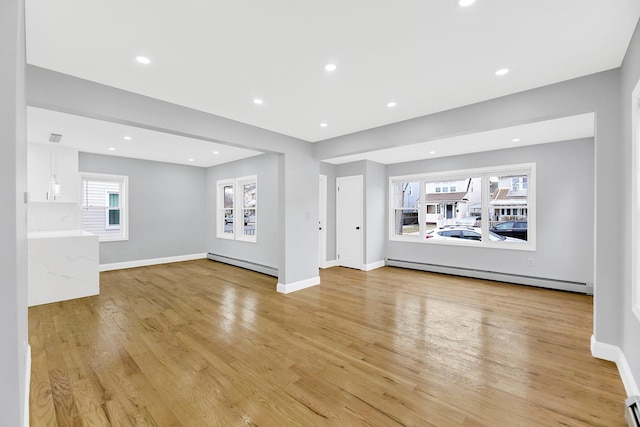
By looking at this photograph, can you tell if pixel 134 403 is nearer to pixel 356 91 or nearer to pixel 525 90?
pixel 356 91

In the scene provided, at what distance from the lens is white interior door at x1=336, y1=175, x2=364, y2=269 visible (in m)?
6.62

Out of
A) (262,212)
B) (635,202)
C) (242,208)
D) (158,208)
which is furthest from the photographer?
(158,208)

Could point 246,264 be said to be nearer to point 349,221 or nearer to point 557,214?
point 349,221

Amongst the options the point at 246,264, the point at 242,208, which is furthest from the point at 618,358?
the point at 242,208

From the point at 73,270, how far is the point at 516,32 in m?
6.22

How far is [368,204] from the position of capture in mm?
6512

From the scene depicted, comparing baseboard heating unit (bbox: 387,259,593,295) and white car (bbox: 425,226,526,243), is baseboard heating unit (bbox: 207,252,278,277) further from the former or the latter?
white car (bbox: 425,226,526,243)

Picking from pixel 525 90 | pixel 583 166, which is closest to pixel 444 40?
pixel 525 90

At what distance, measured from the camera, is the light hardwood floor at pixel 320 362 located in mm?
1907

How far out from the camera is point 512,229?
5.39 meters

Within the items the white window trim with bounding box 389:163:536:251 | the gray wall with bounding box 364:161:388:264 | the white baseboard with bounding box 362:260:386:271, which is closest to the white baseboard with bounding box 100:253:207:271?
the white baseboard with bounding box 362:260:386:271

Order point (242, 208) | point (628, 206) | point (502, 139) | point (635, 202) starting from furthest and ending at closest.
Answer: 1. point (242, 208)
2. point (502, 139)
3. point (628, 206)
4. point (635, 202)

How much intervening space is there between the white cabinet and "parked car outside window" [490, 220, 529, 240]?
8.49 m

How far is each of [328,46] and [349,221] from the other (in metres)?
4.92
